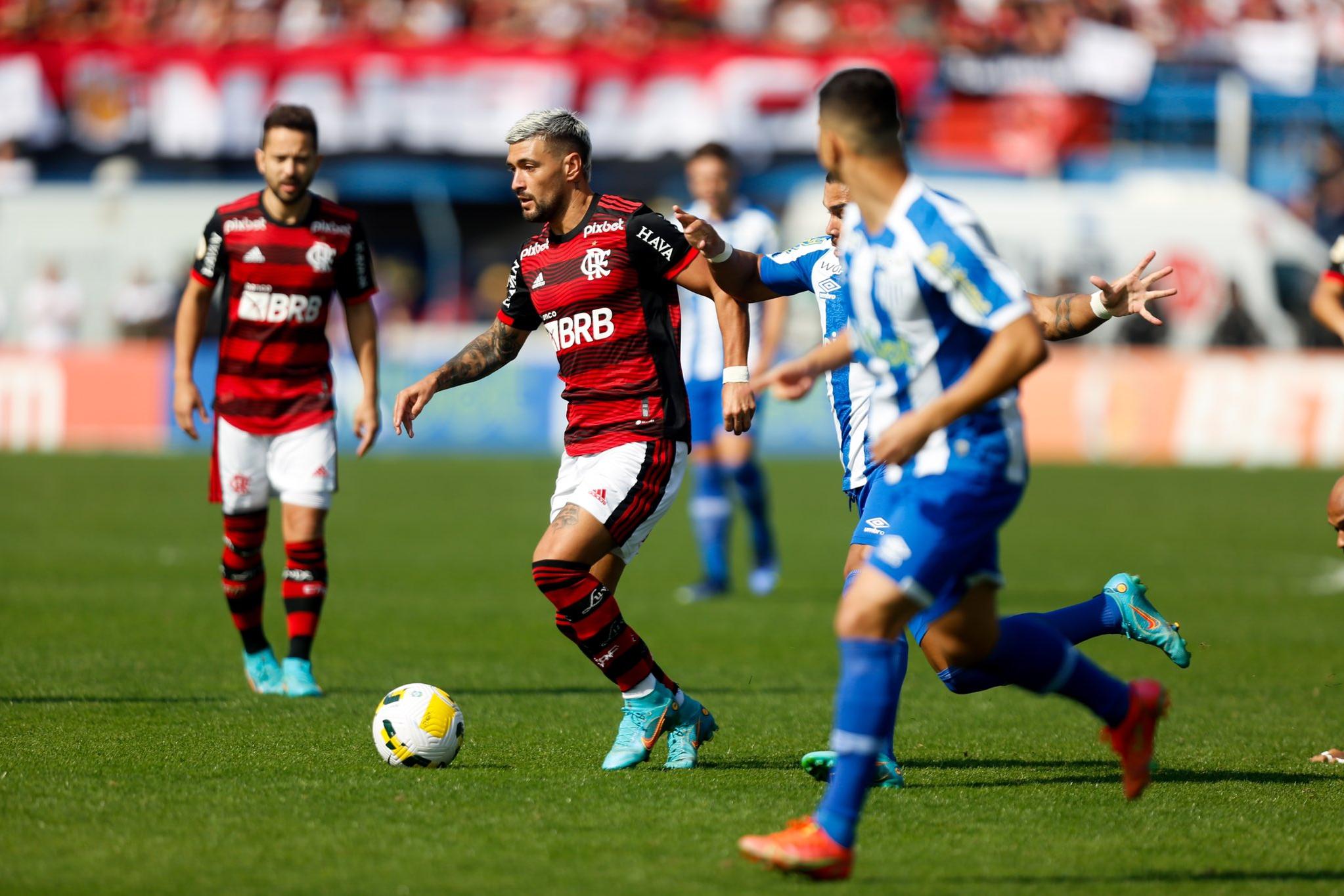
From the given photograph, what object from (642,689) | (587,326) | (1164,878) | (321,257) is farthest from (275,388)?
(1164,878)

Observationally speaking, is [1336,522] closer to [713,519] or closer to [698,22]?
[713,519]

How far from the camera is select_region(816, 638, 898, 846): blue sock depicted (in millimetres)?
4582

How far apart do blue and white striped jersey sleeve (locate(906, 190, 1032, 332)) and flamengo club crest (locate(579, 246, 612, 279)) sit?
1.81 metres

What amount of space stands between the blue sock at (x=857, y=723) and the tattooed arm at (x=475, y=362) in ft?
7.66

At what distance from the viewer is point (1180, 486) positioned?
20547mm

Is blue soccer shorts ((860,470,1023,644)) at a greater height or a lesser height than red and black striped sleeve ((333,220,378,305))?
lesser

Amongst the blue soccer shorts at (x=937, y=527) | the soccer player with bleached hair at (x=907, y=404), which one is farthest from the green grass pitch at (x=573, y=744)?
the blue soccer shorts at (x=937, y=527)

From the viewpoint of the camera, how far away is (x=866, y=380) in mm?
6348

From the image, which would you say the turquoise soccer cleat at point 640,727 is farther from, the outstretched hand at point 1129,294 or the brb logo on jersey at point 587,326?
the outstretched hand at point 1129,294

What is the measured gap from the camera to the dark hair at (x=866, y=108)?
4.74 meters

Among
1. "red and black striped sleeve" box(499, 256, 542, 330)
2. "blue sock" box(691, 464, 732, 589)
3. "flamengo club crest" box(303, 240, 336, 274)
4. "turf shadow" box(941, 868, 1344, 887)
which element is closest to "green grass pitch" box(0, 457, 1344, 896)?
"turf shadow" box(941, 868, 1344, 887)

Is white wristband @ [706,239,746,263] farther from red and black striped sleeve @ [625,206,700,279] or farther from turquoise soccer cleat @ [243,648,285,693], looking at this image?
turquoise soccer cleat @ [243,648,285,693]

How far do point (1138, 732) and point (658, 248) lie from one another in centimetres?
248

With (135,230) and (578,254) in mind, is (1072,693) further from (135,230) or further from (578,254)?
(135,230)
